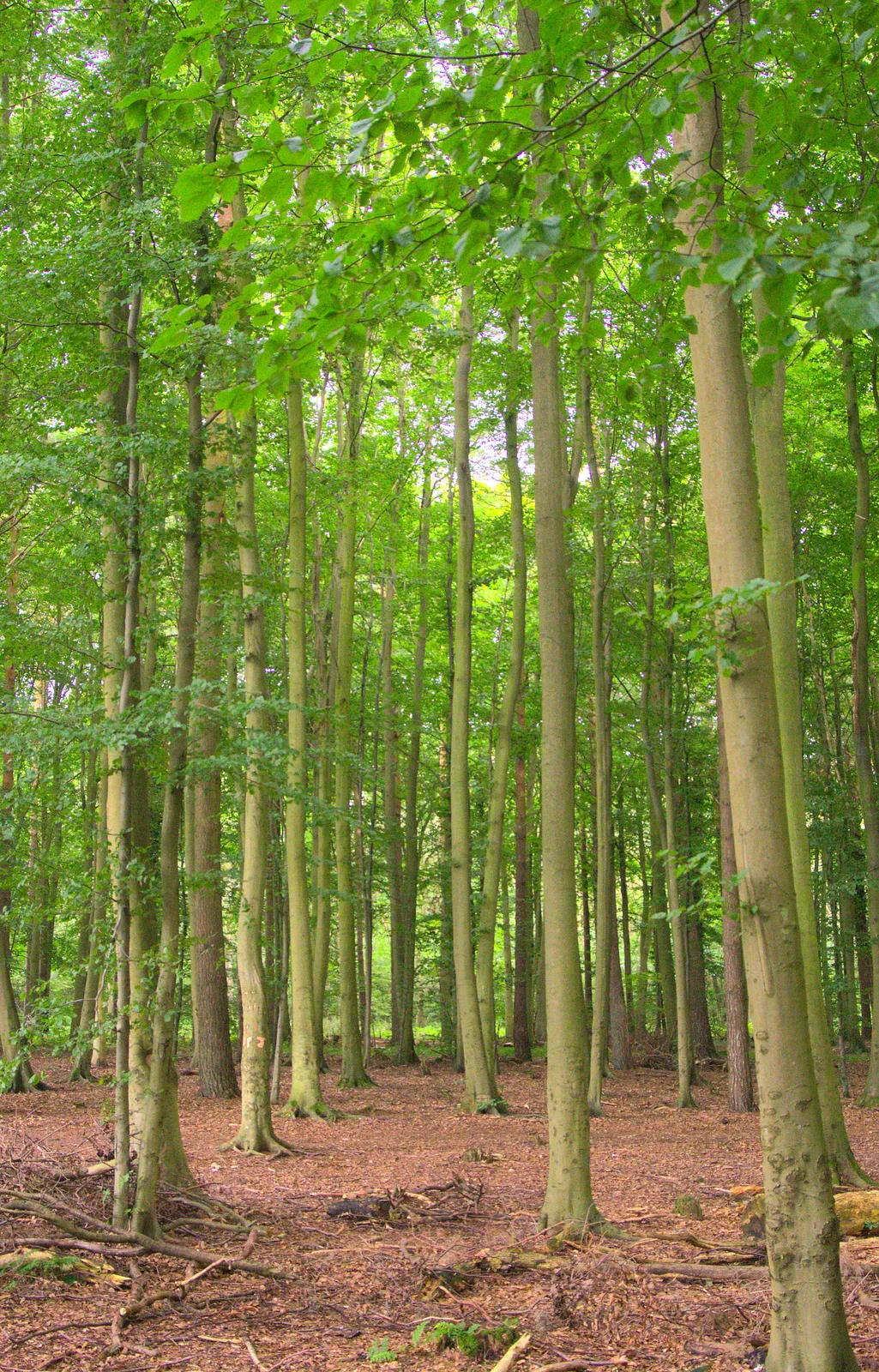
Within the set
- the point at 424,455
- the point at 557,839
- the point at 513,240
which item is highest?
the point at 424,455

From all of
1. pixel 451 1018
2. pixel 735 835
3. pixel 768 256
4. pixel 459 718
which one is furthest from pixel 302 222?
pixel 451 1018

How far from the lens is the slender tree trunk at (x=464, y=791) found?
12344mm

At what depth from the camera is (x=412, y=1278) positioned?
17.5 feet

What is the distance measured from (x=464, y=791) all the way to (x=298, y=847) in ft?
8.53

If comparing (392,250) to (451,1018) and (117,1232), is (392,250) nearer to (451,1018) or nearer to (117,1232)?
(117,1232)

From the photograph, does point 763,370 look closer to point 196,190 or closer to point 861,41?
point 861,41

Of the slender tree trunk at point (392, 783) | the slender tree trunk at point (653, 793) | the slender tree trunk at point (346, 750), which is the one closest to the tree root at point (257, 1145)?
the slender tree trunk at point (346, 750)

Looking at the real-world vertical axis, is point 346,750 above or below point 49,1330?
above

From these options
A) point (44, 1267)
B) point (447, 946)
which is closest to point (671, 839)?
point (447, 946)

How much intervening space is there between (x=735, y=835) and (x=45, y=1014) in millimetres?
3895

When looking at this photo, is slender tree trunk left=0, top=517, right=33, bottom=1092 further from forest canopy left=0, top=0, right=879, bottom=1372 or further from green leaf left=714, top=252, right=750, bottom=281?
green leaf left=714, top=252, right=750, bottom=281

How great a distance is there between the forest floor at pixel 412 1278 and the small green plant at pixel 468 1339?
1 cm

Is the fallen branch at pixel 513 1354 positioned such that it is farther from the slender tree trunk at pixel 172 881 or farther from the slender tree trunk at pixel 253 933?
the slender tree trunk at pixel 253 933

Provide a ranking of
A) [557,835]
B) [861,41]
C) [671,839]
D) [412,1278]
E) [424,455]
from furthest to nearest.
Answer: [424,455] → [671,839] → [557,835] → [412,1278] → [861,41]
